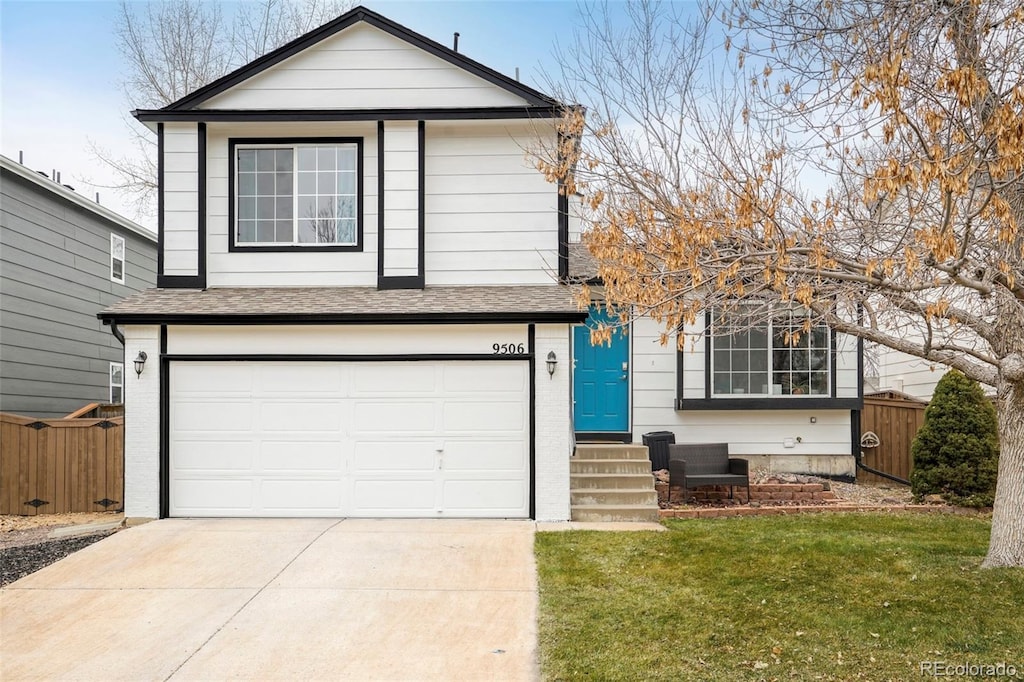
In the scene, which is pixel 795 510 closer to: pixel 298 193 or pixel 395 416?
pixel 395 416

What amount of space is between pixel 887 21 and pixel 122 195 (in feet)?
60.1

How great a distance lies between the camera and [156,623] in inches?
256

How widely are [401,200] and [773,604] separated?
7.28 meters

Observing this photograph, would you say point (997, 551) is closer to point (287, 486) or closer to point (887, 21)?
point (887, 21)

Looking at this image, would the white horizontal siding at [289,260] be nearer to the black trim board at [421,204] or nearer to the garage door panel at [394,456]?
the black trim board at [421,204]

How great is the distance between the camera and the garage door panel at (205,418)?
10.4 m

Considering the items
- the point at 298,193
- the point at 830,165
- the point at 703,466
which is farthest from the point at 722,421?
the point at 298,193

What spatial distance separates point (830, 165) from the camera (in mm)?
9336

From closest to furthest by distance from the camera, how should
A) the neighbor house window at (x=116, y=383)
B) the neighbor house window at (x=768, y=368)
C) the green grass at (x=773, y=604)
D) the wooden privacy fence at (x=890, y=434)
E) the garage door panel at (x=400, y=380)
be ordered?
the green grass at (x=773, y=604), the garage door panel at (x=400, y=380), the neighbor house window at (x=768, y=368), the wooden privacy fence at (x=890, y=434), the neighbor house window at (x=116, y=383)

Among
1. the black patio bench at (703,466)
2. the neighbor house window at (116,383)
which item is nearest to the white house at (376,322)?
the black patio bench at (703,466)

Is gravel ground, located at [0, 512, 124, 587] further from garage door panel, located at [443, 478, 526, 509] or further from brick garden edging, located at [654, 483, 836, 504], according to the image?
brick garden edging, located at [654, 483, 836, 504]

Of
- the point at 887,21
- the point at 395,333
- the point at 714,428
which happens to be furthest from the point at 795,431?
the point at 887,21

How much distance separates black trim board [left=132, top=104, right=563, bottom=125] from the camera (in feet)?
36.2

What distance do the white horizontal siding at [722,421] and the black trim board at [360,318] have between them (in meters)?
3.23
